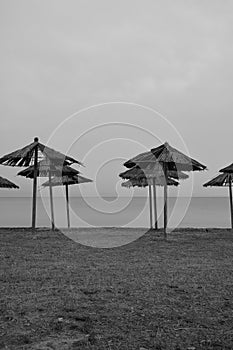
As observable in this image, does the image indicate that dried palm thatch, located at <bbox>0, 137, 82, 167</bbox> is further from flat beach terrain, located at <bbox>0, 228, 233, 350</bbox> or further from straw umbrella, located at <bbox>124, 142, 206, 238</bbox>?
flat beach terrain, located at <bbox>0, 228, 233, 350</bbox>

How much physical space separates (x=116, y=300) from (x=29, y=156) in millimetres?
6245

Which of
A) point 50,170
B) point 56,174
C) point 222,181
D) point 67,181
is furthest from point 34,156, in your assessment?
point 222,181

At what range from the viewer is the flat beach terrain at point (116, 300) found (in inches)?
111

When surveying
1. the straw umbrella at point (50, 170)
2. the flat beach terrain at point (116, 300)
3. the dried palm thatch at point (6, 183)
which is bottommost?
the flat beach terrain at point (116, 300)

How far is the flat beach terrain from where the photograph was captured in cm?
282

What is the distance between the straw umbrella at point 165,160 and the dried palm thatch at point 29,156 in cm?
166

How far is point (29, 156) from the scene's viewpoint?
950cm

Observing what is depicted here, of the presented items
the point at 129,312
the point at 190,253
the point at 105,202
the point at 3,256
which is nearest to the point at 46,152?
the point at 105,202

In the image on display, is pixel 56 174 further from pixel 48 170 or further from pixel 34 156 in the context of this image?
pixel 34 156

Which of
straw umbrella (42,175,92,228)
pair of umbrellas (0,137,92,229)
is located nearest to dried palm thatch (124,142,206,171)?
pair of umbrellas (0,137,92,229)

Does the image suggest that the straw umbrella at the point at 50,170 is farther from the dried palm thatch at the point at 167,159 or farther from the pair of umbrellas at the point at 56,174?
the dried palm thatch at the point at 167,159

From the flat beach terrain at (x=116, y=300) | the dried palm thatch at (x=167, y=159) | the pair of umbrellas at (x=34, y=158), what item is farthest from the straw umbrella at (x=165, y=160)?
the flat beach terrain at (x=116, y=300)

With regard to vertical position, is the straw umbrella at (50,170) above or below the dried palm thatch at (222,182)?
above

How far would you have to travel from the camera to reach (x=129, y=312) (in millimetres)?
3438
